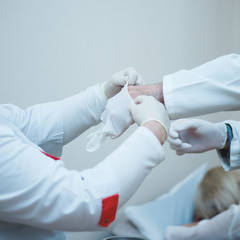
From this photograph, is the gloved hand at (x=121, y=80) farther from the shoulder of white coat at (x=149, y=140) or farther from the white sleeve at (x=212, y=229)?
the white sleeve at (x=212, y=229)

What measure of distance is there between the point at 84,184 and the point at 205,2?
189 cm

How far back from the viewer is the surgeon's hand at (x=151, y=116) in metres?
0.63

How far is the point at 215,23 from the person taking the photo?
2.17 metres

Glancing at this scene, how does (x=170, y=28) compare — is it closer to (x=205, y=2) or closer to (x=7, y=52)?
(x=205, y=2)

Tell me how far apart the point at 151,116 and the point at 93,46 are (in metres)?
0.82

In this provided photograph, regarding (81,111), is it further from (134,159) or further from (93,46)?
(93,46)

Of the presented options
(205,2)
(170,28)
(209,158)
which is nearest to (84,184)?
(170,28)

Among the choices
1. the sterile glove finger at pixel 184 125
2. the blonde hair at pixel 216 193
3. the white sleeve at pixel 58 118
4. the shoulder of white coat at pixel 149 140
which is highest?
the shoulder of white coat at pixel 149 140

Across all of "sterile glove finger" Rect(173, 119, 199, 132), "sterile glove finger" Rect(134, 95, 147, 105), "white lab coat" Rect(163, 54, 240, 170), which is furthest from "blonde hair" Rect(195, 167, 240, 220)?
"sterile glove finger" Rect(134, 95, 147, 105)

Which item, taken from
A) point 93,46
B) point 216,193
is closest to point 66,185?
point 93,46

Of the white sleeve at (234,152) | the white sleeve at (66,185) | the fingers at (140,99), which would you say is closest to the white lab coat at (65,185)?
the white sleeve at (66,185)

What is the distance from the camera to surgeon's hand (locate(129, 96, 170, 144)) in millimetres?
634

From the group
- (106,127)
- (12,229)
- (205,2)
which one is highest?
(205,2)

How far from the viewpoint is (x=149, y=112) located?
2.24ft
